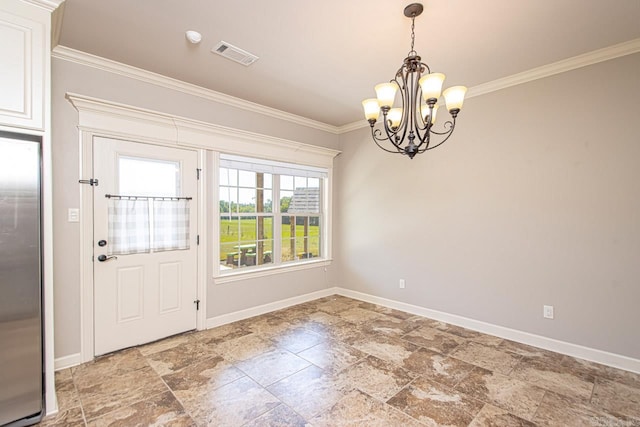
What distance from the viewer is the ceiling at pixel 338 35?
7.06 ft

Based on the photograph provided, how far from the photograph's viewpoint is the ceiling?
7.06ft

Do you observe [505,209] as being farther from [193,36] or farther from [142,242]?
[142,242]

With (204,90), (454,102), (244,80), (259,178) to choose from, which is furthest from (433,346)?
(204,90)

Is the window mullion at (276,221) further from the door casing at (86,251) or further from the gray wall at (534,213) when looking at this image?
the door casing at (86,251)

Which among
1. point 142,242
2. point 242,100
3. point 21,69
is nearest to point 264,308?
point 142,242

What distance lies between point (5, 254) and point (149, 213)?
1334 mm

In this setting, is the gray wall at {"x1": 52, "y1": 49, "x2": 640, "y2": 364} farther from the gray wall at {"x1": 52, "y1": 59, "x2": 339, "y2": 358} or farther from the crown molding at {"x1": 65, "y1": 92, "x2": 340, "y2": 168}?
the crown molding at {"x1": 65, "y1": 92, "x2": 340, "y2": 168}

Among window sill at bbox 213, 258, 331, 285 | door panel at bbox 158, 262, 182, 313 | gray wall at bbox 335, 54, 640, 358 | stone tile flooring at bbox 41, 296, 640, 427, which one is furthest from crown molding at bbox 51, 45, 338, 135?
stone tile flooring at bbox 41, 296, 640, 427

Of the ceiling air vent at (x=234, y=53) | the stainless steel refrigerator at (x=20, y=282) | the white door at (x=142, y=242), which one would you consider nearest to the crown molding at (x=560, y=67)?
the ceiling air vent at (x=234, y=53)

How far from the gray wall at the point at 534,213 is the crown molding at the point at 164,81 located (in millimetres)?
1790

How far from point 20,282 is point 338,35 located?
2869 millimetres

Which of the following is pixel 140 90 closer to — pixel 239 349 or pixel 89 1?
pixel 89 1

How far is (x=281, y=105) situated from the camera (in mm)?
4020

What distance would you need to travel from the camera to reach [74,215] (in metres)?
2.73
